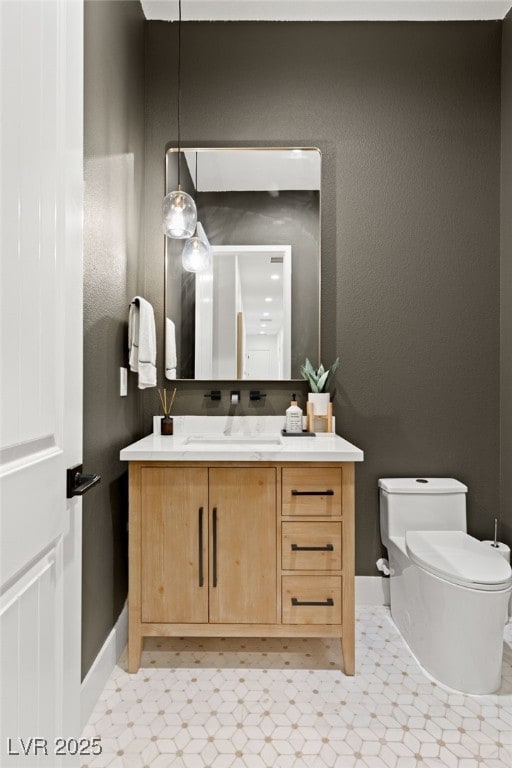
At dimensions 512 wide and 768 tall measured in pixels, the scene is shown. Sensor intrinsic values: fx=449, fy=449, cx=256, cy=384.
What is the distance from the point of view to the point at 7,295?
686 mm

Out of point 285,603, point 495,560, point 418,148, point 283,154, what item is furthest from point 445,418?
point 283,154

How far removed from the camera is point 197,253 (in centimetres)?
228

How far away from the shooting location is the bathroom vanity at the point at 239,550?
1696 millimetres

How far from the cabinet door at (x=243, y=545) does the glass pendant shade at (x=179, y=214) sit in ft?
3.52

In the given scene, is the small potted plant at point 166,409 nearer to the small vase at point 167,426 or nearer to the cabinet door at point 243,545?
the small vase at point 167,426

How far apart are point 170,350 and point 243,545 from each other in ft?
3.46

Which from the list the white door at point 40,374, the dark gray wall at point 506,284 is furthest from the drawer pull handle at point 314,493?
the dark gray wall at point 506,284

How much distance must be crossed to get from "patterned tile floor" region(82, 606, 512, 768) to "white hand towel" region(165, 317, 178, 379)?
1227mm

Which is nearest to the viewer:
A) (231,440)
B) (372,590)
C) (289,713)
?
(289,713)

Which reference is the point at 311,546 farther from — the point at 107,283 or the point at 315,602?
the point at 107,283

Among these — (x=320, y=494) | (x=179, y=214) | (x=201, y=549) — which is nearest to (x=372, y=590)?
(x=320, y=494)

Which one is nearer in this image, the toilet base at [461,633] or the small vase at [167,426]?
the toilet base at [461,633]

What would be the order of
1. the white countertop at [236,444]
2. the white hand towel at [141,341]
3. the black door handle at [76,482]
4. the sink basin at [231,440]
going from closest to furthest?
the black door handle at [76,482] < the white countertop at [236,444] < the white hand towel at [141,341] < the sink basin at [231,440]

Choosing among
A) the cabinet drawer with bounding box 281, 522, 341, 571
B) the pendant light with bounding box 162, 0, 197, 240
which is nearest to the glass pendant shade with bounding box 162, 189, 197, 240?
the pendant light with bounding box 162, 0, 197, 240
